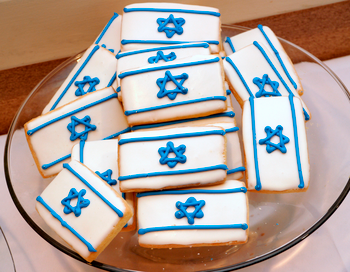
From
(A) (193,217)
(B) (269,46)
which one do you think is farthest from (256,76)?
(A) (193,217)

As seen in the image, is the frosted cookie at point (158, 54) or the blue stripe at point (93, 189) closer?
the blue stripe at point (93, 189)

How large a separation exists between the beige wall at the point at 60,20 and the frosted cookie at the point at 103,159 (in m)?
0.62

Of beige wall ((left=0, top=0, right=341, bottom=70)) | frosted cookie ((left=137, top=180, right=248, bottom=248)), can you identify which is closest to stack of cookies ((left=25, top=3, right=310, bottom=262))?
frosted cookie ((left=137, top=180, right=248, bottom=248))

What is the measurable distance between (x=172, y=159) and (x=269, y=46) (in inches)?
25.5

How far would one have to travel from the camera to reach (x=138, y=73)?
49.3 inches

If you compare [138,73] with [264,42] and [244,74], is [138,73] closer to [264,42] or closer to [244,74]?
[244,74]

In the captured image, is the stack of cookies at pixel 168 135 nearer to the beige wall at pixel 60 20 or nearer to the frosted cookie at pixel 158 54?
the frosted cookie at pixel 158 54

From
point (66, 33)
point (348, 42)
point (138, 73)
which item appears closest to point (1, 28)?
point (66, 33)

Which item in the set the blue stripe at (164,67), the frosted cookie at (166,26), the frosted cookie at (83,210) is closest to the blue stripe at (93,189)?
the frosted cookie at (83,210)

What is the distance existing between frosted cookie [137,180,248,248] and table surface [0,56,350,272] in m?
0.29

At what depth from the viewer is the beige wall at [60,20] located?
1467 mm

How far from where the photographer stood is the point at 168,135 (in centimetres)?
118

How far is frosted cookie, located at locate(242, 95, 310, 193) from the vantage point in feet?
3.89

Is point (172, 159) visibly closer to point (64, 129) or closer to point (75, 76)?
point (64, 129)
